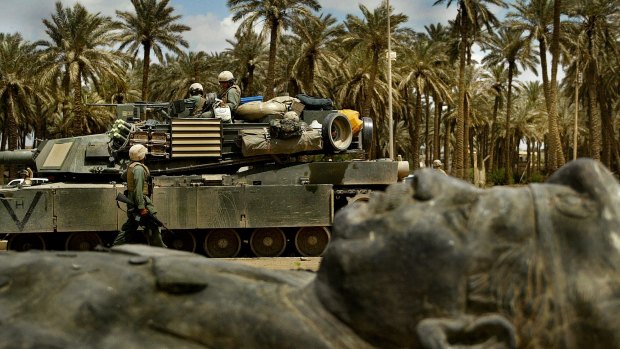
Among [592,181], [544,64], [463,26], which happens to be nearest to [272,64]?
[463,26]

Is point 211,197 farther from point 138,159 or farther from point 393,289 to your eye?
point 393,289

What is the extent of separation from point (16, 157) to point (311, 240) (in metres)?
5.26

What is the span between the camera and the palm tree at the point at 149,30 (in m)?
34.2

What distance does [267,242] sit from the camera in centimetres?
1152

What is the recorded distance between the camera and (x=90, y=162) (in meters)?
11.2

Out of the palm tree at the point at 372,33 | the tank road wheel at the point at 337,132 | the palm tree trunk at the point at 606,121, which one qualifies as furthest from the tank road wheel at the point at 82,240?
the palm tree trunk at the point at 606,121

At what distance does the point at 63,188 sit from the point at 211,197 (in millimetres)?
2177

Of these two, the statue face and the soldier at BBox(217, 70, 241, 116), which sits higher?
the soldier at BBox(217, 70, 241, 116)

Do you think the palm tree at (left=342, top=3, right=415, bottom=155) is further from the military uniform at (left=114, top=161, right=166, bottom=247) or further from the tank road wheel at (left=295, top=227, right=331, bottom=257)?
the military uniform at (left=114, top=161, right=166, bottom=247)

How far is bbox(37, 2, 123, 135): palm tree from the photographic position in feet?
103

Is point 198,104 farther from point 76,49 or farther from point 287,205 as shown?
point 76,49

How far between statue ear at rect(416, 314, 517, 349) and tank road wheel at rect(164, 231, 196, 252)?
32.2ft

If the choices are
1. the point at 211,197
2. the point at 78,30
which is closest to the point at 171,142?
the point at 211,197

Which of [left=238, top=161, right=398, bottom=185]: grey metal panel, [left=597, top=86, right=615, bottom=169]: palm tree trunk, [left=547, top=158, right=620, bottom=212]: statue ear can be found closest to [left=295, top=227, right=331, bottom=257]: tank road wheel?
[left=238, top=161, right=398, bottom=185]: grey metal panel
